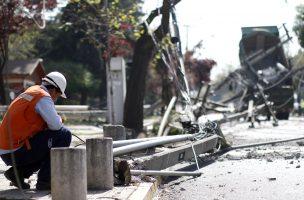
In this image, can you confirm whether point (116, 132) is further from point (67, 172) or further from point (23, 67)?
point (23, 67)

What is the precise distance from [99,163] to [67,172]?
3.60 ft

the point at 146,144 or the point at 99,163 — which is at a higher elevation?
the point at 99,163

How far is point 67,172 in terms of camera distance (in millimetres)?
5828

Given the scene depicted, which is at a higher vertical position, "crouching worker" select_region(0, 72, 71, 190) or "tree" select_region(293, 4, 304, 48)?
"tree" select_region(293, 4, 304, 48)

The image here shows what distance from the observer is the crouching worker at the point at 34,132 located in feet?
21.3

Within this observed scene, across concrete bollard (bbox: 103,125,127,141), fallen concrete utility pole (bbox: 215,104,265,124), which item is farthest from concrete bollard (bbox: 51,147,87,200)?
fallen concrete utility pole (bbox: 215,104,265,124)

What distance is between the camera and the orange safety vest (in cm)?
650

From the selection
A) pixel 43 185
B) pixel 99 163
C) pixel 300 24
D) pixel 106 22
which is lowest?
pixel 43 185

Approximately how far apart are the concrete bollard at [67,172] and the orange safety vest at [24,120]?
2.64 ft

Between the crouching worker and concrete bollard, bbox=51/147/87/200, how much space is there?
755 mm

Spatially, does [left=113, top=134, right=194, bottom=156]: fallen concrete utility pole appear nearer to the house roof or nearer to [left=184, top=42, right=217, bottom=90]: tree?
the house roof

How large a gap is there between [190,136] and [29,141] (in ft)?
17.8

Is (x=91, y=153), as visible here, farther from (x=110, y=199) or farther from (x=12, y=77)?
(x=12, y=77)

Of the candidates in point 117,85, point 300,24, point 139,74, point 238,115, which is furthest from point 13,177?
point 300,24
